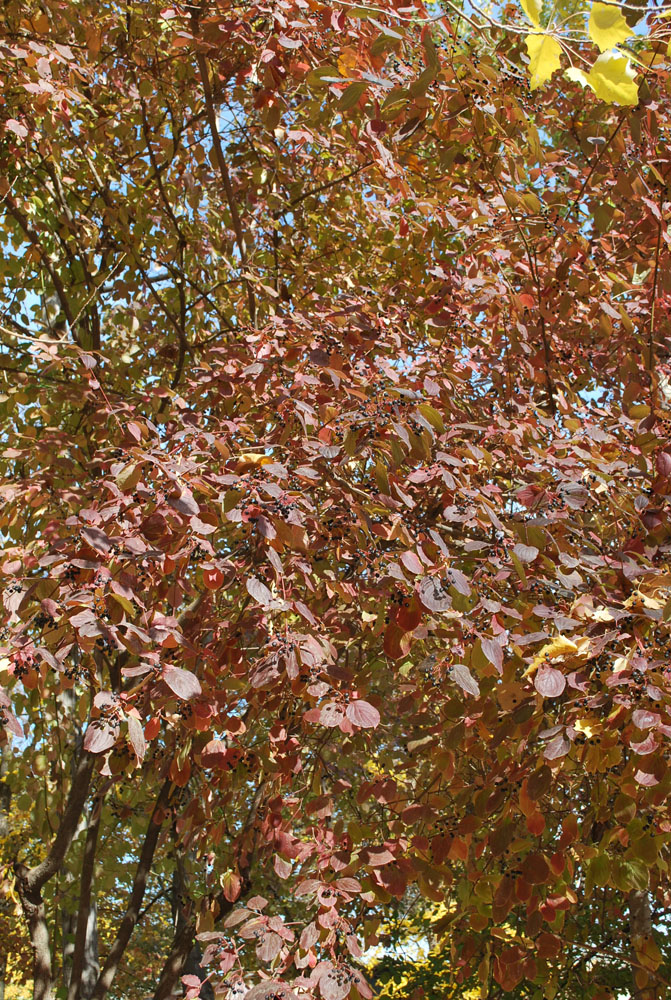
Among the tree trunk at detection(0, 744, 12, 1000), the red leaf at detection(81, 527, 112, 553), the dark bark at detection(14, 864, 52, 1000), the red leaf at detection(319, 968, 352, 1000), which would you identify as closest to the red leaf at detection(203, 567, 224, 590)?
the red leaf at detection(81, 527, 112, 553)

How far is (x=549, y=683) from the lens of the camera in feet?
5.75

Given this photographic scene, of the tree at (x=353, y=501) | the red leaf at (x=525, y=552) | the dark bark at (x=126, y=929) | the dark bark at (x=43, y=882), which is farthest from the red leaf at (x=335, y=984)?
the dark bark at (x=43, y=882)

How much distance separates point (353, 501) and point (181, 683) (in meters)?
0.95

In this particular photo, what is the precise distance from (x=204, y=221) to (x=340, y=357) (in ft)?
7.28

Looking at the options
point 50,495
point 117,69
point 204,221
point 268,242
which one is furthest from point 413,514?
point 117,69

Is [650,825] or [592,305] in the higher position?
[592,305]

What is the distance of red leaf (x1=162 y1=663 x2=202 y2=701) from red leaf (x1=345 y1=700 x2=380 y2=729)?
41 centimetres

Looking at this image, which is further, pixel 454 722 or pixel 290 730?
pixel 290 730

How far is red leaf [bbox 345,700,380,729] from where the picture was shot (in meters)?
2.00

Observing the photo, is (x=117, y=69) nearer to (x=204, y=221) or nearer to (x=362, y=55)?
(x=204, y=221)

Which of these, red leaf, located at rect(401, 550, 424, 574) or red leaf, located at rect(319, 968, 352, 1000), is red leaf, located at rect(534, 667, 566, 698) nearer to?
red leaf, located at rect(401, 550, 424, 574)

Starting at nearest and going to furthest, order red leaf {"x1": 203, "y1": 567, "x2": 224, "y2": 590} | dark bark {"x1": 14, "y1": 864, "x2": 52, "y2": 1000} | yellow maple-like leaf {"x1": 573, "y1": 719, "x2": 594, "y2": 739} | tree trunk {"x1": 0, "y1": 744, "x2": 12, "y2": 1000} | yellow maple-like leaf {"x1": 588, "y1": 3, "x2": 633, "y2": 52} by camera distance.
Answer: yellow maple-like leaf {"x1": 588, "y1": 3, "x2": 633, "y2": 52}
yellow maple-like leaf {"x1": 573, "y1": 719, "x2": 594, "y2": 739}
red leaf {"x1": 203, "y1": 567, "x2": 224, "y2": 590}
dark bark {"x1": 14, "y1": 864, "x2": 52, "y2": 1000}
tree trunk {"x1": 0, "y1": 744, "x2": 12, "y2": 1000}

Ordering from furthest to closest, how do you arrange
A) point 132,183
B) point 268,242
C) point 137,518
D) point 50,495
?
point 268,242
point 132,183
point 50,495
point 137,518

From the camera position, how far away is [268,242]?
4.41m
